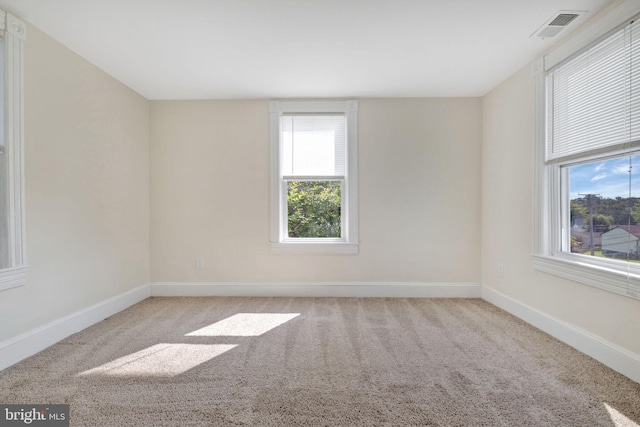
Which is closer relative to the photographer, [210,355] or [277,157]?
[210,355]

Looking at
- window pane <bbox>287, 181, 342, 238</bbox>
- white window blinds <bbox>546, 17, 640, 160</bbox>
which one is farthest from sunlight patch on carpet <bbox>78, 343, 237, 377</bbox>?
white window blinds <bbox>546, 17, 640, 160</bbox>

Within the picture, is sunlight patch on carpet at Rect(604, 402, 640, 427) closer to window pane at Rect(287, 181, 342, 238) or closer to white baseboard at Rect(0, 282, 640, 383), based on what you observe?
white baseboard at Rect(0, 282, 640, 383)

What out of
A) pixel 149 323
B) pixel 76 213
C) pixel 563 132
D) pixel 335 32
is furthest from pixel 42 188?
pixel 563 132

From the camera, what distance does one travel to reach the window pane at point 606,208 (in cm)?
215

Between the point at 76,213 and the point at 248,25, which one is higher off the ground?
the point at 248,25

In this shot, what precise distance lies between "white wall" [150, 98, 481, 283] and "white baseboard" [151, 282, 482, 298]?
8 centimetres

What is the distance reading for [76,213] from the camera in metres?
2.84

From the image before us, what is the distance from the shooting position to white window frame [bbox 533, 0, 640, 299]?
2262mm

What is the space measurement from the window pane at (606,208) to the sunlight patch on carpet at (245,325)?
274 centimetres

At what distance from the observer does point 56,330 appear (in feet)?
8.54

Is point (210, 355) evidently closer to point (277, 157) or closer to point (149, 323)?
point (149, 323)

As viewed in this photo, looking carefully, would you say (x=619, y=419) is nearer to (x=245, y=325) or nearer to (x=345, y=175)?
(x=245, y=325)

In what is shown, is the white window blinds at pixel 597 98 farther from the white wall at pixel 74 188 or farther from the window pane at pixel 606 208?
the white wall at pixel 74 188

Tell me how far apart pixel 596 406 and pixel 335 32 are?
306 cm
